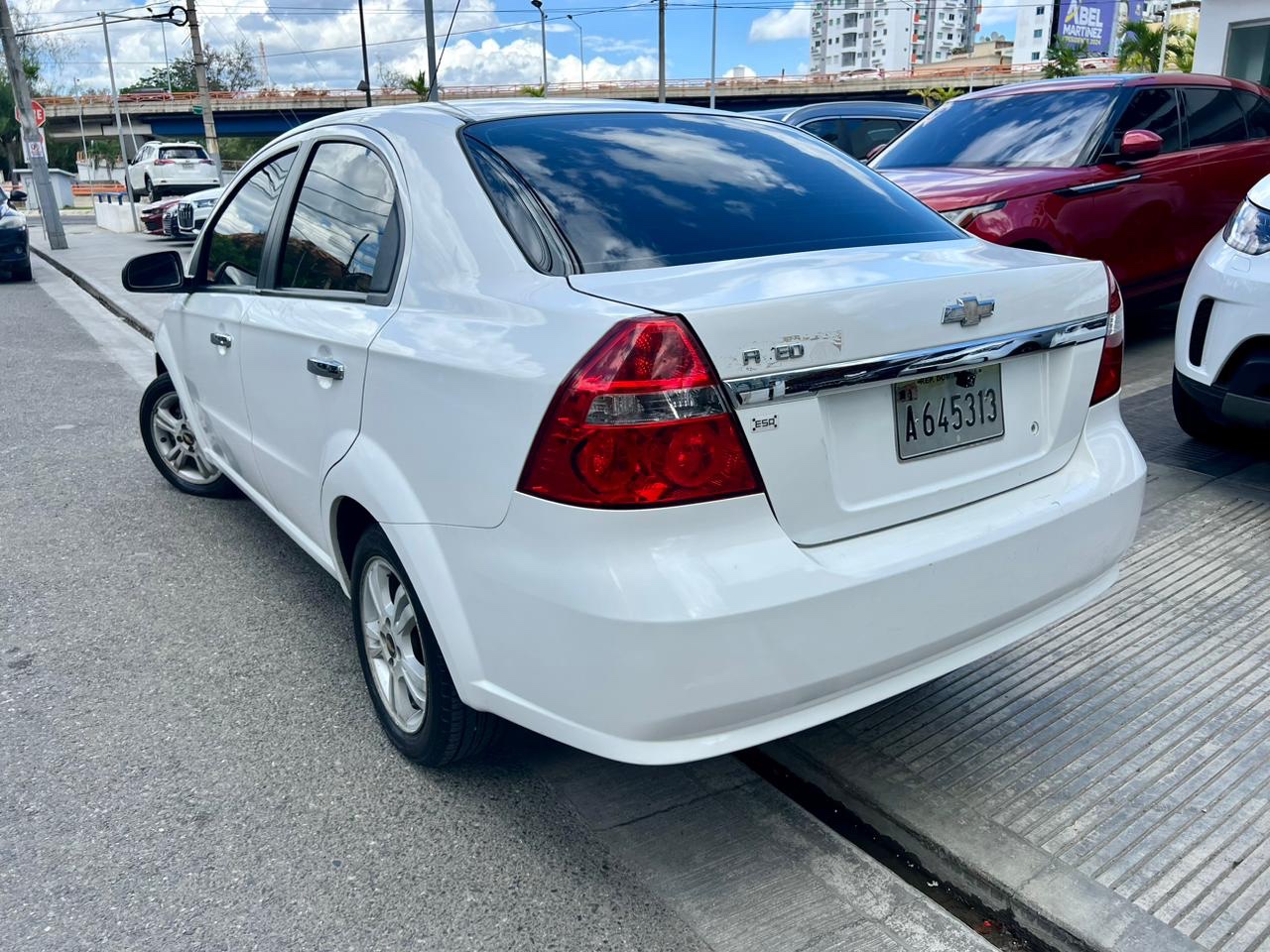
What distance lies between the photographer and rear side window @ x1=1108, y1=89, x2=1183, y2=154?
653 centimetres

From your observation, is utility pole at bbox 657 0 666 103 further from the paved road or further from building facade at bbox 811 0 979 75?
building facade at bbox 811 0 979 75

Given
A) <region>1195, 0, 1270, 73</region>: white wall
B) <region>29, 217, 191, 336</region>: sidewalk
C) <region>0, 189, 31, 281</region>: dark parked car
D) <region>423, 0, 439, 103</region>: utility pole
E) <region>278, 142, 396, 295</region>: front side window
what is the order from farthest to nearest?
1. <region>423, 0, 439, 103</region>: utility pole
2. <region>1195, 0, 1270, 73</region>: white wall
3. <region>0, 189, 31, 281</region>: dark parked car
4. <region>29, 217, 191, 336</region>: sidewalk
5. <region>278, 142, 396, 295</region>: front side window

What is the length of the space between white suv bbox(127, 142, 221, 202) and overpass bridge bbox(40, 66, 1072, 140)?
143 feet

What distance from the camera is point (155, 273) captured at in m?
4.10

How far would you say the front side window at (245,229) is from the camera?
3.49 metres

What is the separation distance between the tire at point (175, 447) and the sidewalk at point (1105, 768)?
3291mm

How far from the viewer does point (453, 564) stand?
7.29 feet

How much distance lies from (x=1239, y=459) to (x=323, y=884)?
4.50 metres

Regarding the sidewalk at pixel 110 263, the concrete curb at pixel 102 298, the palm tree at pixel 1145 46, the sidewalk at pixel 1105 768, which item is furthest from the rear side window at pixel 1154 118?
the palm tree at pixel 1145 46

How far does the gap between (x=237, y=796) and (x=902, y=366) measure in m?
1.95

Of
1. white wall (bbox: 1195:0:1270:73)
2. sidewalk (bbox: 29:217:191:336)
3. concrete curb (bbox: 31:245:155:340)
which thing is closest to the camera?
concrete curb (bbox: 31:245:155:340)

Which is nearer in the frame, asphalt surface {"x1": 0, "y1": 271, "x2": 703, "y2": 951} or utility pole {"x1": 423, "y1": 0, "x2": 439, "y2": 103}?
asphalt surface {"x1": 0, "y1": 271, "x2": 703, "y2": 951}

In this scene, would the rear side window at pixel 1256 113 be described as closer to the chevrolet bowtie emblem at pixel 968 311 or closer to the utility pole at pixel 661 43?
the chevrolet bowtie emblem at pixel 968 311

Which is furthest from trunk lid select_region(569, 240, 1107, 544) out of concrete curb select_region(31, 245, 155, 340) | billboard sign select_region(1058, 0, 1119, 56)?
billboard sign select_region(1058, 0, 1119, 56)
